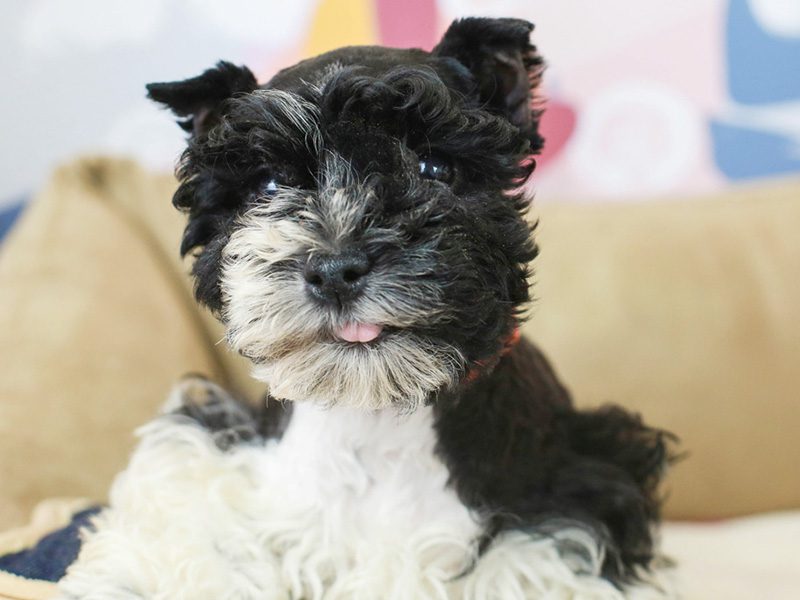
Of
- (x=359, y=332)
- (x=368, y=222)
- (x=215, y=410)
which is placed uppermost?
(x=368, y=222)

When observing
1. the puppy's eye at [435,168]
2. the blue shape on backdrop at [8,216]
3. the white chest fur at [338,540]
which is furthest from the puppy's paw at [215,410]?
the blue shape on backdrop at [8,216]

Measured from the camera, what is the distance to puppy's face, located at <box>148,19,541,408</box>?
34.1 inches

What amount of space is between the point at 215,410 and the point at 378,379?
621 millimetres

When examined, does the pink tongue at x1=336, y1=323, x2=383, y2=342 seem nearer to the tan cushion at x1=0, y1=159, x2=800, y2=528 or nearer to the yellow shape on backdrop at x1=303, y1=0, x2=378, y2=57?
the tan cushion at x1=0, y1=159, x2=800, y2=528

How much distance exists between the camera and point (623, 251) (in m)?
1.98

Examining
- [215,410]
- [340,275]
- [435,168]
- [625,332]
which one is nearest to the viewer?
[340,275]

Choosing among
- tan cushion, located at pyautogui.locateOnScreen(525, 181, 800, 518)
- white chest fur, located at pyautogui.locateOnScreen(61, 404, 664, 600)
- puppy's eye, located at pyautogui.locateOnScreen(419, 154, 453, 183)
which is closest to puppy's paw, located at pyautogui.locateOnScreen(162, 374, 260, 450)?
white chest fur, located at pyautogui.locateOnScreen(61, 404, 664, 600)

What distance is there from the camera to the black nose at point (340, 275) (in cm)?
84

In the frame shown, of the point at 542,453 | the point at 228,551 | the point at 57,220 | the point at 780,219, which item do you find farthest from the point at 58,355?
the point at 780,219

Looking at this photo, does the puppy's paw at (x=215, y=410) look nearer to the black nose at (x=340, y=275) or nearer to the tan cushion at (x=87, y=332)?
the tan cushion at (x=87, y=332)

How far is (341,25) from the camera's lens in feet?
7.77

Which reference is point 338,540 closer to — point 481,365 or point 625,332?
point 481,365

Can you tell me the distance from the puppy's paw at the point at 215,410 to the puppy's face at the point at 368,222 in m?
0.36

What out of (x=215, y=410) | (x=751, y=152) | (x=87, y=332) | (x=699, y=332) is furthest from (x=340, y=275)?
(x=751, y=152)
